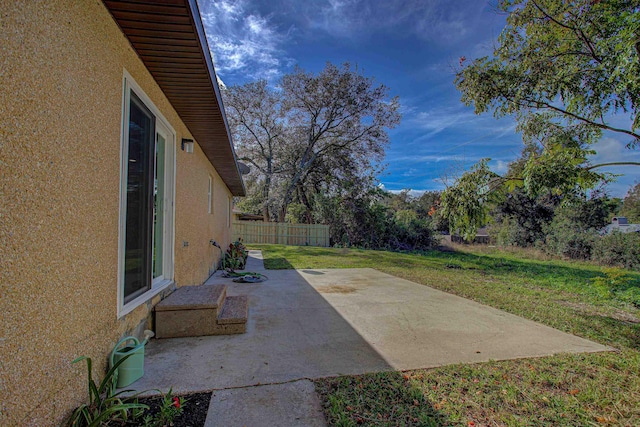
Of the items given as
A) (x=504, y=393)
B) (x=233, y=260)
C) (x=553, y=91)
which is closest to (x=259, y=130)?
(x=233, y=260)

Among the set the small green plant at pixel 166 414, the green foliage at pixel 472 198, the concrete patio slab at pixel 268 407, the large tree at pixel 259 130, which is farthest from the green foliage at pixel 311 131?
the small green plant at pixel 166 414

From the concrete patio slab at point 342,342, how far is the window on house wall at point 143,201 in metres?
0.70

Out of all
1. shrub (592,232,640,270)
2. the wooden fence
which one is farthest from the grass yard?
the wooden fence

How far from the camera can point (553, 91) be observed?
4.55 meters

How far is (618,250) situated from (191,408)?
1844 cm

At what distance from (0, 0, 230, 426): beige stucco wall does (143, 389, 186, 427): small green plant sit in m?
0.42

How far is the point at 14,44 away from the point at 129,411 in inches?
81.6

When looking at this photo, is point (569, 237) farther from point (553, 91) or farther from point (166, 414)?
point (166, 414)

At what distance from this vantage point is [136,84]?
2.67 meters

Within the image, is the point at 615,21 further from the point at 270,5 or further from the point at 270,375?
the point at 270,5

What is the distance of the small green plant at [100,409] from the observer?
163 cm

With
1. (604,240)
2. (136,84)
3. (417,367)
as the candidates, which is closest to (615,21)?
(417,367)

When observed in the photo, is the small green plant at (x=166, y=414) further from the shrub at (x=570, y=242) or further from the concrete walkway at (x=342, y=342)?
the shrub at (x=570, y=242)

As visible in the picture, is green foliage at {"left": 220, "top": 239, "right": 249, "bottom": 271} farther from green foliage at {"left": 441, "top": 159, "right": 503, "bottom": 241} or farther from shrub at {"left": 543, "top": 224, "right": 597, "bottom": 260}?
shrub at {"left": 543, "top": 224, "right": 597, "bottom": 260}
